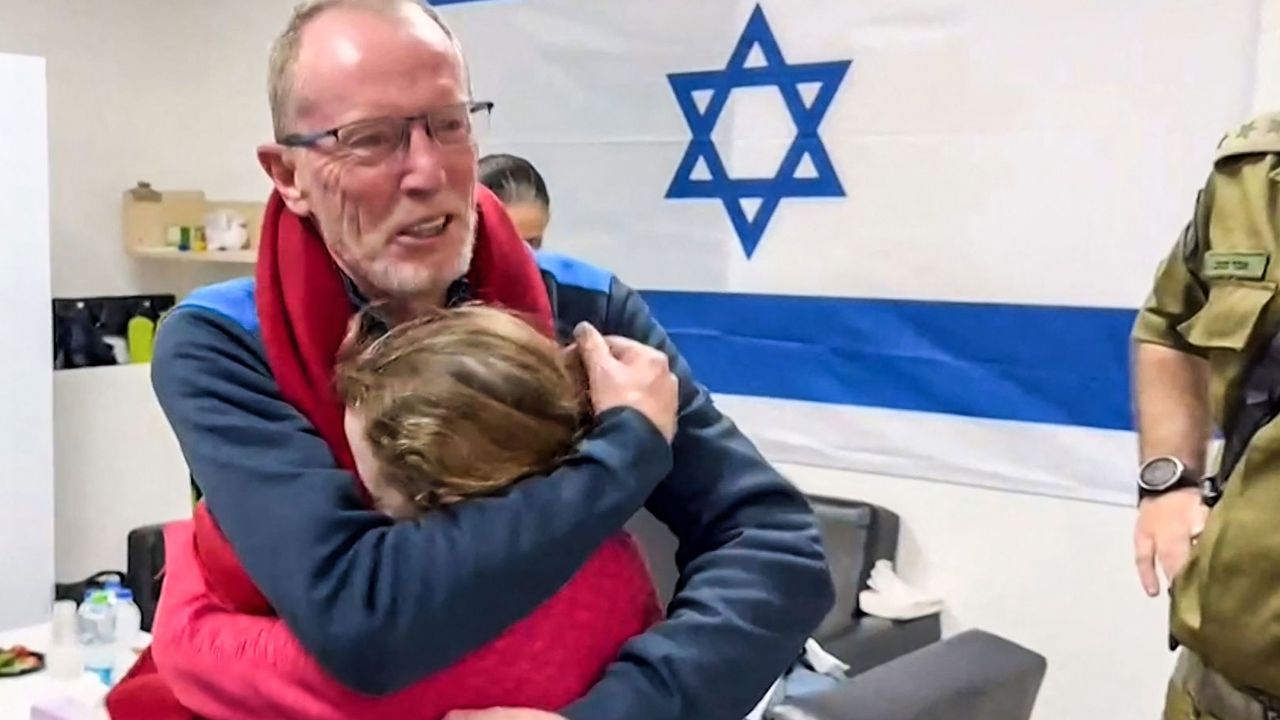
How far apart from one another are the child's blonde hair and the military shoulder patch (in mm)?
776

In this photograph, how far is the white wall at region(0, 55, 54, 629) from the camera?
11.6 ft

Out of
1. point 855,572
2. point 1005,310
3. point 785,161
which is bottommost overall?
point 855,572

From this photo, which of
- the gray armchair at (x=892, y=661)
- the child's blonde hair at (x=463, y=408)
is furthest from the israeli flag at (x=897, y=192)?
the child's blonde hair at (x=463, y=408)

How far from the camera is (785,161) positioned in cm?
298

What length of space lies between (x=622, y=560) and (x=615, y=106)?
237 centimetres

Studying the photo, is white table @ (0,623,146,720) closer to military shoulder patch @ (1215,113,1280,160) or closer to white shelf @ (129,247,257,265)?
military shoulder patch @ (1215,113,1280,160)

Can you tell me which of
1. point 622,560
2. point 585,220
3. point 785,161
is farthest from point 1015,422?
point 622,560

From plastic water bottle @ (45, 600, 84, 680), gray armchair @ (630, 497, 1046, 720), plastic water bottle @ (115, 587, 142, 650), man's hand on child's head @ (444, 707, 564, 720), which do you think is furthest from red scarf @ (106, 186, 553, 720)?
plastic water bottle @ (115, 587, 142, 650)

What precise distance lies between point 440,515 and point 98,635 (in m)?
1.75

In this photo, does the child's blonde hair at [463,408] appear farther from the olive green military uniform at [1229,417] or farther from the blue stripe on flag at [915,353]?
the blue stripe on flag at [915,353]

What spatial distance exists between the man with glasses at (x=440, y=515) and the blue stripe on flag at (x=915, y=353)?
1630 millimetres

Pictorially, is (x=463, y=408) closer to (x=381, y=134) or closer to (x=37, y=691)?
(x=381, y=134)

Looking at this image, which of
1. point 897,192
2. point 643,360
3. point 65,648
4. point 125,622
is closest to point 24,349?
point 125,622

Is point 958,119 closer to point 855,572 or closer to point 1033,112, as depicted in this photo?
point 1033,112
